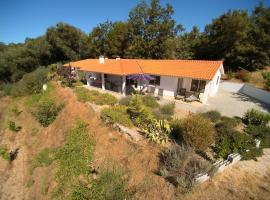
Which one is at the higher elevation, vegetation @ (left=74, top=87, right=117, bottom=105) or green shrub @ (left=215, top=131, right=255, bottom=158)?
vegetation @ (left=74, top=87, right=117, bottom=105)

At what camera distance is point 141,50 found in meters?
30.8

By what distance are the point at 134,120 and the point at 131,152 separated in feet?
9.20

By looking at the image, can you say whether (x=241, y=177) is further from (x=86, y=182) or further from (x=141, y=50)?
(x=141, y=50)

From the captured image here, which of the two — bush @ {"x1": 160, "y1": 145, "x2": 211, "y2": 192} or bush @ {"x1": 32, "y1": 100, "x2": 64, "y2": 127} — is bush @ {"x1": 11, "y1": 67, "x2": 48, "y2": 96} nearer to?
bush @ {"x1": 32, "y1": 100, "x2": 64, "y2": 127}

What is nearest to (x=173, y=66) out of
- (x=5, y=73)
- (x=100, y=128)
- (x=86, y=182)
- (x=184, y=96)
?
(x=184, y=96)

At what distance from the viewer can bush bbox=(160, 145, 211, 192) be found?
21.0ft

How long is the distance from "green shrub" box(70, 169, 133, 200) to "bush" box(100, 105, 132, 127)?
347cm

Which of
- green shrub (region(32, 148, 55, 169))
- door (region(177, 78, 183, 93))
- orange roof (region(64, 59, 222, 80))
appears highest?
orange roof (region(64, 59, 222, 80))

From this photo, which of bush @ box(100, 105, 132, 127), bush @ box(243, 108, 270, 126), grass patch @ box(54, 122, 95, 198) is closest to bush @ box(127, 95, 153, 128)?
bush @ box(100, 105, 132, 127)

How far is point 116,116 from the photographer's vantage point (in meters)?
11.2

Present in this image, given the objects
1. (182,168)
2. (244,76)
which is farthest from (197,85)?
(244,76)

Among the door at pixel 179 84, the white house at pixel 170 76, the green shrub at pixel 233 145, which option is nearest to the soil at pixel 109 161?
the green shrub at pixel 233 145

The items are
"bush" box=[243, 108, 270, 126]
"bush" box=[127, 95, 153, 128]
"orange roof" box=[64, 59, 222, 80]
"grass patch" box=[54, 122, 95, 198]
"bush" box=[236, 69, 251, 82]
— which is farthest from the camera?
"bush" box=[236, 69, 251, 82]

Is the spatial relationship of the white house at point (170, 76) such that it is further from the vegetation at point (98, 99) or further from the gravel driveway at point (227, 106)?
the vegetation at point (98, 99)
